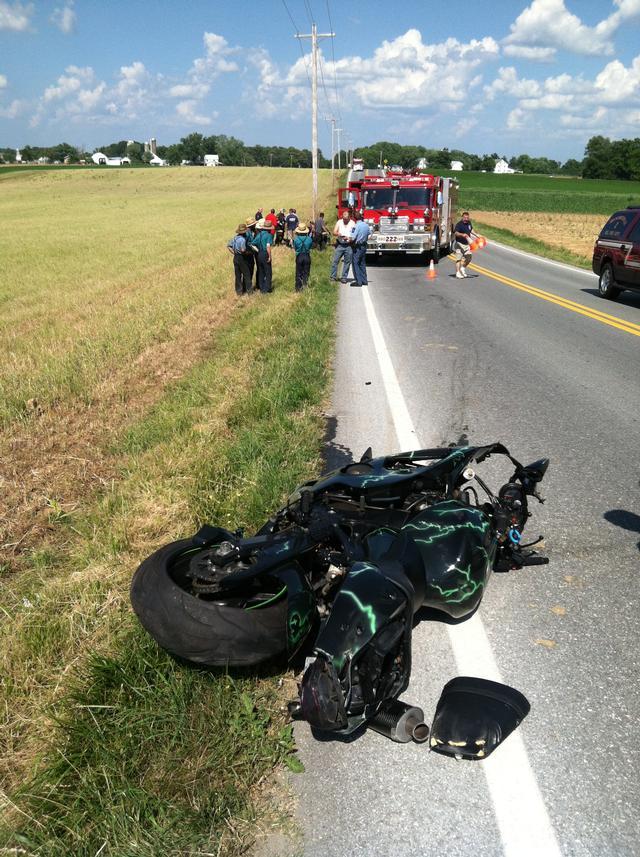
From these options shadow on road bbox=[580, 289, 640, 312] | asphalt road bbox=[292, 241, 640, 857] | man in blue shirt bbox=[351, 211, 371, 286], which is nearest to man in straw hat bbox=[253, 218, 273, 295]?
man in blue shirt bbox=[351, 211, 371, 286]

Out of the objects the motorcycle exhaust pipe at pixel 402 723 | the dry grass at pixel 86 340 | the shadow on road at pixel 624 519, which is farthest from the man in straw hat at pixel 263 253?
the motorcycle exhaust pipe at pixel 402 723

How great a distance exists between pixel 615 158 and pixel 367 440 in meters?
151

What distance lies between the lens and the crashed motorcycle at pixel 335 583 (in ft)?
8.31

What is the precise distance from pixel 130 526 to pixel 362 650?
8.42ft

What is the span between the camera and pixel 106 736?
2756 millimetres

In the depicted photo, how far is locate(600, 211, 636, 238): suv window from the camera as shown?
1480cm

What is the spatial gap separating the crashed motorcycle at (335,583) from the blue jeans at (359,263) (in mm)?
14178

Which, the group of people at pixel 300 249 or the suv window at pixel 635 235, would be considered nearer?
the suv window at pixel 635 235

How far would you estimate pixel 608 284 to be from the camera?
611 inches

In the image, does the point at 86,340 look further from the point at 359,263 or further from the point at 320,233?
the point at 320,233

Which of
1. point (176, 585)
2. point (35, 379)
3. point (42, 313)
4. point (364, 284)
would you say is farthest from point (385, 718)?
point (364, 284)

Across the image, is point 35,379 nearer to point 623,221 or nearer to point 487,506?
point 487,506

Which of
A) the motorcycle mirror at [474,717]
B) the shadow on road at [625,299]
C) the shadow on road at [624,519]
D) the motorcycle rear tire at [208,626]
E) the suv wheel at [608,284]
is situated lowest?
the shadow on road at [624,519]

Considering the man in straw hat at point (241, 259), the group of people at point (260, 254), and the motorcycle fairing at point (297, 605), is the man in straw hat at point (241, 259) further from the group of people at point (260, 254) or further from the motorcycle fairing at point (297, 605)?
the motorcycle fairing at point (297, 605)
